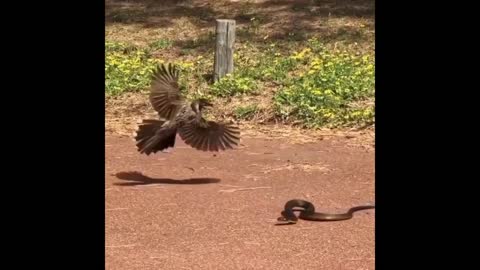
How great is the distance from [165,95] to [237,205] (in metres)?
1.10

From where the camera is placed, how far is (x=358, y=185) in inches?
287

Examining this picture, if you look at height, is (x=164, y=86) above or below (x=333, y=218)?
above

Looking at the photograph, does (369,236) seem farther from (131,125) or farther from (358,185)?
(131,125)

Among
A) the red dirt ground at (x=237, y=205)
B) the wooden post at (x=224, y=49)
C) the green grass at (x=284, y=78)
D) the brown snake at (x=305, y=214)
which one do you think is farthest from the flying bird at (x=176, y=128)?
the wooden post at (x=224, y=49)

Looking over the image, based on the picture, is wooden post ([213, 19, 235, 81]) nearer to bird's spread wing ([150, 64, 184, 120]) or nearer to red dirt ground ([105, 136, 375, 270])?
red dirt ground ([105, 136, 375, 270])

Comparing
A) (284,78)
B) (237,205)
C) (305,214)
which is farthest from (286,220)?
(284,78)

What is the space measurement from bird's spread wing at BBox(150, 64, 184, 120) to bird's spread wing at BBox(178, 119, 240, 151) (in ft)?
0.64

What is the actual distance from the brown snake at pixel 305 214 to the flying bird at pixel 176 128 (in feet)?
2.54

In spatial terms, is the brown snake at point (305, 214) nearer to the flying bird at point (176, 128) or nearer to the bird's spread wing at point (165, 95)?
the flying bird at point (176, 128)

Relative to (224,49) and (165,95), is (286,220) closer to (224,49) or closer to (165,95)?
(165,95)

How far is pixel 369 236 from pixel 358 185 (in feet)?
4.90
